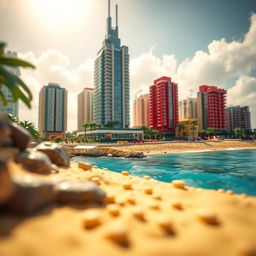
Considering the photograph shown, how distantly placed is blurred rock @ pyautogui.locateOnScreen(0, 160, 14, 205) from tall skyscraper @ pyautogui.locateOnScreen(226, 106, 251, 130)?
166 metres

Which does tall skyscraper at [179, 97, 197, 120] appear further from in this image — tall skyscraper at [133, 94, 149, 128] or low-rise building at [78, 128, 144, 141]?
low-rise building at [78, 128, 144, 141]

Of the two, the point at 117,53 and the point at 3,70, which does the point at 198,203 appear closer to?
the point at 3,70

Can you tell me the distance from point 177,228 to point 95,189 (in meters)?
2.07

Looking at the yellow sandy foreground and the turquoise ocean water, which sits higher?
the yellow sandy foreground

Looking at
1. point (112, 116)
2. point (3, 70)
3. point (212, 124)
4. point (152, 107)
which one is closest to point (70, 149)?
point (3, 70)

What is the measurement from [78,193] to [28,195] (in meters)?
1.06

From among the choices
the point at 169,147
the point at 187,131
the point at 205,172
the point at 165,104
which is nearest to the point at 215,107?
the point at 187,131

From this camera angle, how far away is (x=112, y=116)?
92.1 m

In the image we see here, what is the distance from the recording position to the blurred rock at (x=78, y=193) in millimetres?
3682

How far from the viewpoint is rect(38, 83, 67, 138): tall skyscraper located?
354 feet

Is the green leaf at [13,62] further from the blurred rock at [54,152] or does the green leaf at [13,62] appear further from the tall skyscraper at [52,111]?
the tall skyscraper at [52,111]

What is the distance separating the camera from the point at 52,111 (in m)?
110

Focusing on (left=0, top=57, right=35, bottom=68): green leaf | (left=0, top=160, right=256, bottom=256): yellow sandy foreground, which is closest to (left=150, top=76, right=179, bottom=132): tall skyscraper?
(left=0, top=57, right=35, bottom=68): green leaf

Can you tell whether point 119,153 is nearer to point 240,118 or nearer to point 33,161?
point 33,161
